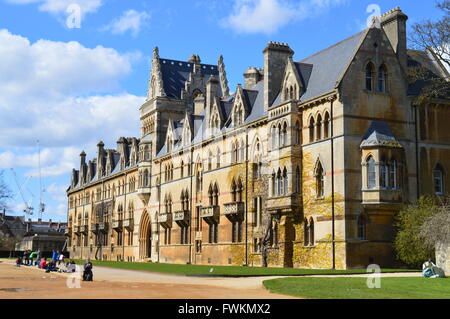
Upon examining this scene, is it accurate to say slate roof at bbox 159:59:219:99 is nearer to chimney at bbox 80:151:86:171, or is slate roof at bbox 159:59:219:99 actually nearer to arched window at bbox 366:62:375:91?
chimney at bbox 80:151:86:171

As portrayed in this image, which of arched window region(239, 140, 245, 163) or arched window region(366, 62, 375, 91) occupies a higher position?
arched window region(366, 62, 375, 91)

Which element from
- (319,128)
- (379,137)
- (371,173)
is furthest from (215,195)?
(379,137)

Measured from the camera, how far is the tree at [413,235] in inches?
1538

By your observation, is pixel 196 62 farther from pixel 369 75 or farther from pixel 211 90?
pixel 369 75

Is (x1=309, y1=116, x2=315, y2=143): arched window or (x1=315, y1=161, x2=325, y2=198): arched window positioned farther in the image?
(x1=309, y1=116, x2=315, y2=143): arched window

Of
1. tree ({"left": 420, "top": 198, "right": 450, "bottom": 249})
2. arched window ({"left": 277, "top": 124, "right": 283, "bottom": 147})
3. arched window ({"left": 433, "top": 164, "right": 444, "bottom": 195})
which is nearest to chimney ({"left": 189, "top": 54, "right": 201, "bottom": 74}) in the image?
arched window ({"left": 277, "top": 124, "right": 283, "bottom": 147})

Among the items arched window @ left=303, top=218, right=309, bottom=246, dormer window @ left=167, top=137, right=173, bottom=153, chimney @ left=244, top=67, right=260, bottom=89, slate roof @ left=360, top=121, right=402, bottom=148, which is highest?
chimney @ left=244, top=67, right=260, bottom=89

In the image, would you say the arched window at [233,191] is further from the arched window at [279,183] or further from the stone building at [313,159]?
the arched window at [279,183]

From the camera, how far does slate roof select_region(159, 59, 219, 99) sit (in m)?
83.8

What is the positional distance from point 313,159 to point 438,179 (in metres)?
8.99

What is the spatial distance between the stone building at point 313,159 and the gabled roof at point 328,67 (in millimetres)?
114

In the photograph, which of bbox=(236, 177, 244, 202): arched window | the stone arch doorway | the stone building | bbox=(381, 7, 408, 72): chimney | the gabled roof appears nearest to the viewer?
the stone building

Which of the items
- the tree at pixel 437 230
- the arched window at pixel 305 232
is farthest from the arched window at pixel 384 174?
the tree at pixel 437 230

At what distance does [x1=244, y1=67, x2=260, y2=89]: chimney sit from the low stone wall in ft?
115
